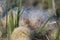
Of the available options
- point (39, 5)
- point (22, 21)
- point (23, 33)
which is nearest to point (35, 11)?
point (39, 5)

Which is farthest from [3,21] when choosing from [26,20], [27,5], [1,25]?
[27,5]

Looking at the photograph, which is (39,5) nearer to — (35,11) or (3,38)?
(35,11)

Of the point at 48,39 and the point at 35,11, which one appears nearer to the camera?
the point at 48,39

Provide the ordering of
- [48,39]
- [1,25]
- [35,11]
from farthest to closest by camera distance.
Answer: [35,11] < [1,25] < [48,39]

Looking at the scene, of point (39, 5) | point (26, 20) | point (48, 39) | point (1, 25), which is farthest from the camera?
point (39, 5)

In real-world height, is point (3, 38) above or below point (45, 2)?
below

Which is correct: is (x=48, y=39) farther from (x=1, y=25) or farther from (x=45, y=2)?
(x=45, y=2)

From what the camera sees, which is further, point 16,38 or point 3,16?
point 3,16

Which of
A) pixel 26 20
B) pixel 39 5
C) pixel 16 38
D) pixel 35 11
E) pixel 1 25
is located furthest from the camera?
pixel 39 5

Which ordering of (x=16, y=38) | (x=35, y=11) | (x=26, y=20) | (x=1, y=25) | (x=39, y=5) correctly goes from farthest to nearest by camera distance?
(x=39, y=5)
(x=35, y=11)
(x=26, y=20)
(x=1, y=25)
(x=16, y=38)
